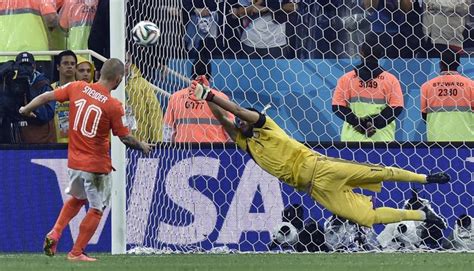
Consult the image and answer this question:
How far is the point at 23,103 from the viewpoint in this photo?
42.1ft

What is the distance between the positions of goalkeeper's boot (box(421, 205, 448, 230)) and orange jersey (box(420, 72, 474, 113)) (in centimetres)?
133

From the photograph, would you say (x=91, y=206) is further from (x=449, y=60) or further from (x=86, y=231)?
(x=449, y=60)

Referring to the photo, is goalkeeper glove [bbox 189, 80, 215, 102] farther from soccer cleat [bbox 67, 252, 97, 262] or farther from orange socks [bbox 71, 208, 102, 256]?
soccer cleat [bbox 67, 252, 97, 262]

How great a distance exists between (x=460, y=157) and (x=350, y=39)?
6.48ft

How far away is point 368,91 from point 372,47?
1.62 ft

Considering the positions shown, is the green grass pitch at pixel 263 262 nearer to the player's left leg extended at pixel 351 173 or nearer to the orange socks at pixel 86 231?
the orange socks at pixel 86 231

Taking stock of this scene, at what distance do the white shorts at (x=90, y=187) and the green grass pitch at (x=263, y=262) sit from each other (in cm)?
50

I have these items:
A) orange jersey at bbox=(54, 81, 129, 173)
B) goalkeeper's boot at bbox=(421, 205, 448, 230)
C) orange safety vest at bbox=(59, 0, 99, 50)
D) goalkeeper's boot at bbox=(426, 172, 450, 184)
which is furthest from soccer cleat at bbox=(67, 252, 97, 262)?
orange safety vest at bbox=(59, 0, 99, 50)

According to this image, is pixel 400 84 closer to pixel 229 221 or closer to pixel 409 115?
pixel 409 115

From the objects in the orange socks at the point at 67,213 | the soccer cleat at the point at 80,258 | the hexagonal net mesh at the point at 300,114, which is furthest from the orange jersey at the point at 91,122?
the hexagonal net mesh at the point at 300,114

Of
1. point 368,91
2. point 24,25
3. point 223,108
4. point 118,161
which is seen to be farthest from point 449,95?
point 24,25

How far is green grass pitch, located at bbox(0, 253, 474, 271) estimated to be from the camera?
29.7ft

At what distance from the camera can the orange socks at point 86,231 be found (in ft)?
34.8

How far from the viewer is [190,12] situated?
13.0 metres
